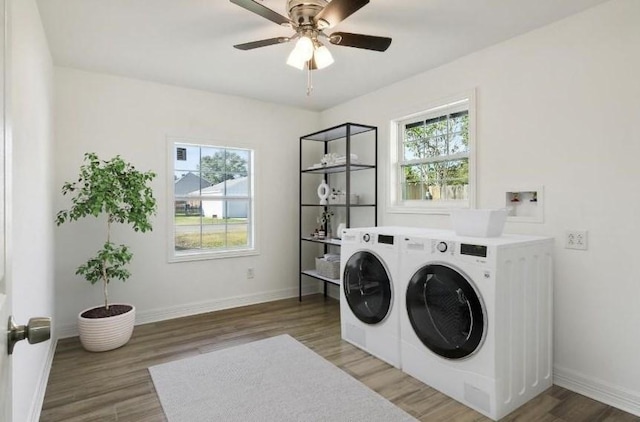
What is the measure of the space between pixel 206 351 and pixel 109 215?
A: 138 centimetres

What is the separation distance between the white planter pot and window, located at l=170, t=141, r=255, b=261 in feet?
3.05

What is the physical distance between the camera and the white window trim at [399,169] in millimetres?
2922

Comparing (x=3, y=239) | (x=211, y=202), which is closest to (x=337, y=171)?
(x=211, y=202)

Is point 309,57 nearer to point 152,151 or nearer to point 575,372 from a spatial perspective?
point 152,151

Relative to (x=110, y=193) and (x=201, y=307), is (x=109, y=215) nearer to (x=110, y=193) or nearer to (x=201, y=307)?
(x=110, y=193)

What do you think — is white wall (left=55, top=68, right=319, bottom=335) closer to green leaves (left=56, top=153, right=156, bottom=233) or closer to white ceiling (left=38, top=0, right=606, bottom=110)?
white ceiling (left=38, top=0, right=606, bottom=110)

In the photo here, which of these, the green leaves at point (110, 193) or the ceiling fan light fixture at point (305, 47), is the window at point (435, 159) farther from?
the green leaves at point (110, 193)

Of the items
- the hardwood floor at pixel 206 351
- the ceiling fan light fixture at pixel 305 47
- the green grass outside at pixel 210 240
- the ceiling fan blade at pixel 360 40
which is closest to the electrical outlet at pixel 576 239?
the hardwood floor at pixel 206 351

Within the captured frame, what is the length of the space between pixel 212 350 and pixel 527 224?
8.53ft

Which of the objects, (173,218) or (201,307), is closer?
(173,218)

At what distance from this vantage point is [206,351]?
9.40 feet

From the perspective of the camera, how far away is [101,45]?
2.76 metres

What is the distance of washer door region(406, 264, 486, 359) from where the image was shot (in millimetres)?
2045

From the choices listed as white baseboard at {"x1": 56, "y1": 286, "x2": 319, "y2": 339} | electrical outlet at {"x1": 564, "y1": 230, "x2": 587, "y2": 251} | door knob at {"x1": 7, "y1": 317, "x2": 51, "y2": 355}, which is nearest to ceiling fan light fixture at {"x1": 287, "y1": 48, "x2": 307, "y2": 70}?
door knob at {"x1": 7, "y1": 317, "x2": 51, "y2": 355}
